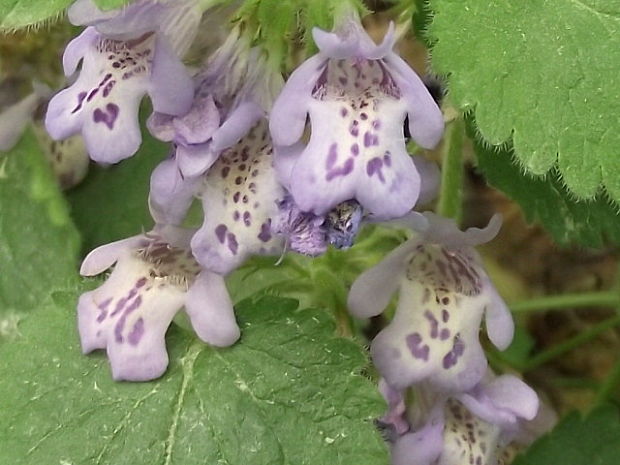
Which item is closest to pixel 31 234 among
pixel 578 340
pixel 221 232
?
pixel 221 232

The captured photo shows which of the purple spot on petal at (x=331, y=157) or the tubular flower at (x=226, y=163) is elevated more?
the purple spot on petal at (x=331, y=157)

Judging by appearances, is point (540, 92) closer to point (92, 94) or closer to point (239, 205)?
point (239, 205)

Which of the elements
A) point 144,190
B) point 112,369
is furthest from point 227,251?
point 144,190

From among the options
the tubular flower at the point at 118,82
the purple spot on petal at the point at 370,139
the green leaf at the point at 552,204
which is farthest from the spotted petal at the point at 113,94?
the green leaf at the point at 552,204

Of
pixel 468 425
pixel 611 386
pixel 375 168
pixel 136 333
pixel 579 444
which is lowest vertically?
pixel 611 386

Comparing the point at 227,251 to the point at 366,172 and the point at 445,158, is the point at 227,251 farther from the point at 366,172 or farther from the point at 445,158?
the point at 445,158

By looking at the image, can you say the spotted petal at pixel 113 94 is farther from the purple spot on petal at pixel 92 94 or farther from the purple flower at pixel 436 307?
the purple flower at pixel 436 307

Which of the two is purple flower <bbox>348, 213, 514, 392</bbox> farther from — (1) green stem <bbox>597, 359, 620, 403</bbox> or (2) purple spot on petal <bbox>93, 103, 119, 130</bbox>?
(1) green stem <bbox>597, 359, 620, 403</bbox>

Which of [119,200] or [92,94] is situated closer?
[92,94]
